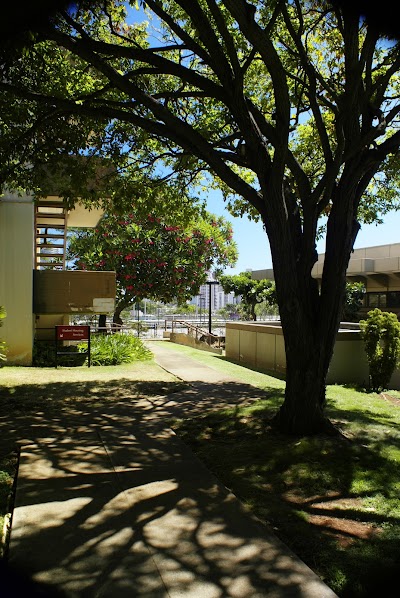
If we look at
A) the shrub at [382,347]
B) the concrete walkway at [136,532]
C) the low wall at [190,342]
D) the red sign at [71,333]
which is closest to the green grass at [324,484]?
the concrete walkway at [136,532]

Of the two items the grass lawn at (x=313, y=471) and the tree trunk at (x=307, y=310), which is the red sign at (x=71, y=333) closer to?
the grass lawn at (x=313, y=471)

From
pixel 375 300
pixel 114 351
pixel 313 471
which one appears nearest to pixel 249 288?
pixel 375 300

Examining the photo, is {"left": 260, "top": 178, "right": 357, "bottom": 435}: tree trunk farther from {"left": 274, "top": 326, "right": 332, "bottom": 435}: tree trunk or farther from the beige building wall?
the beige building wall

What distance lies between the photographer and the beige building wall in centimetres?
1329

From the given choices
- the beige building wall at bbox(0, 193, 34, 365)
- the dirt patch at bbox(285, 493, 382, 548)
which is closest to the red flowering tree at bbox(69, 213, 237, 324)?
the beige building wall at bbox(0, 193, 34, 365)

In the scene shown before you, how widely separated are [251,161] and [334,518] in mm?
4264

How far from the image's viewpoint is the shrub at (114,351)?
14594 mm

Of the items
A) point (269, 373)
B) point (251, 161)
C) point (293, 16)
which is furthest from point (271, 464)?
point (269, 373)

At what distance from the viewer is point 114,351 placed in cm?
1506

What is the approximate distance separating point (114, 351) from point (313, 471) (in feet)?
35.1

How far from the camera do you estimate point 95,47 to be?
239 inches

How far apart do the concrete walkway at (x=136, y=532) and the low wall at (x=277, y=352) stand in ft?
26.8

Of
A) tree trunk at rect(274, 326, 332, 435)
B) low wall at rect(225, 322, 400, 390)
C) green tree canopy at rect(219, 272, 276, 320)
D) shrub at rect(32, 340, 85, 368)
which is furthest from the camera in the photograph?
green tree canopy at rect(219, 272, 276, 320)

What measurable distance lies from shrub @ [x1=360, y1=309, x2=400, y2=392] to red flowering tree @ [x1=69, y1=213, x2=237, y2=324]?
13.6 meters
